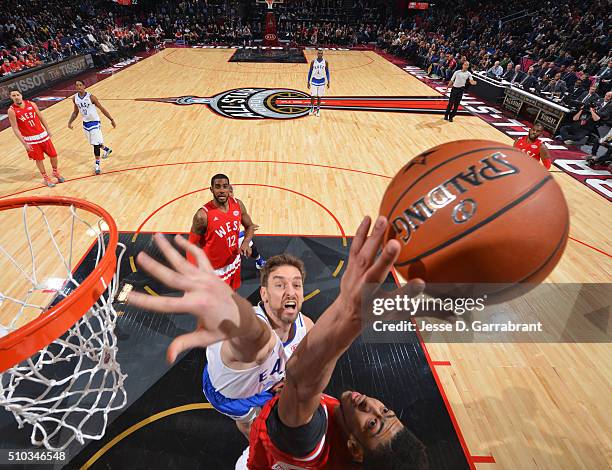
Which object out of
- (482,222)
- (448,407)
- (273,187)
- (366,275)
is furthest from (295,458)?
(273,187)

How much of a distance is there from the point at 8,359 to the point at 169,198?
4.35m

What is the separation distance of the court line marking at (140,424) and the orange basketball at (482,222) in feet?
7.65

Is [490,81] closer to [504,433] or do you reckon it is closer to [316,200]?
[316,200]

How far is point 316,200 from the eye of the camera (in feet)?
19.4

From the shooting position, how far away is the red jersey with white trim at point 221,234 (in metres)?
3.24

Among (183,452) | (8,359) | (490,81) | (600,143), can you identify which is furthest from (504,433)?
(490,81)

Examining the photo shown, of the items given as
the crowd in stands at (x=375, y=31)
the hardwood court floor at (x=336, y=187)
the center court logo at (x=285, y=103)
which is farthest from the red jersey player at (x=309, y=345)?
the crowd in stands at (x=375, y=31)

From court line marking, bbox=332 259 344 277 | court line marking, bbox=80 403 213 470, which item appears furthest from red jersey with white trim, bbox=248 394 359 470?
court line marking, bbox=332 259 344 277

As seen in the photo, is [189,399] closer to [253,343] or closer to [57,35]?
[253,343]

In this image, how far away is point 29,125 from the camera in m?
5.66

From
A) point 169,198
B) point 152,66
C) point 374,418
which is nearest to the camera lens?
point 374,418

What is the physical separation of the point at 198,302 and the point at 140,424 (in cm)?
237

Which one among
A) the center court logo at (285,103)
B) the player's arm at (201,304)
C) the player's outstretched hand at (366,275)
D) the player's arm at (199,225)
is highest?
the player's outstretched hand at (366,275)

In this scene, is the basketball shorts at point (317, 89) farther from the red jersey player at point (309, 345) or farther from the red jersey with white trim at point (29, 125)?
the red jersey player at point (309, 345)
